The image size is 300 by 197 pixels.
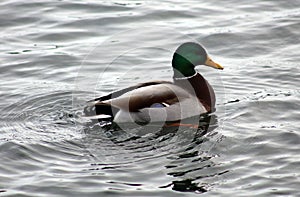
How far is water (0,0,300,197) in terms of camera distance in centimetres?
Result: 773

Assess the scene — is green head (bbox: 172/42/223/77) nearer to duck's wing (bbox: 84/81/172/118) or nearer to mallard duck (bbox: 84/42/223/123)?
mallard duck (bbox: 84/42/223/123)

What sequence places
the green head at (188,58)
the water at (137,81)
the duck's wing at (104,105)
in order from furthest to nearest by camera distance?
the green head at (188,58) → the duck's wing at (104,105) → the water at (137,81)

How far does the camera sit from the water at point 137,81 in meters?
7.73

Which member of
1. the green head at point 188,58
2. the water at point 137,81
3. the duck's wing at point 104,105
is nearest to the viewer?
the water at point 137,81

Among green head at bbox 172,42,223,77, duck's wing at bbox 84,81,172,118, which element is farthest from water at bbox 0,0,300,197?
green head at bbox 172,42,223,77

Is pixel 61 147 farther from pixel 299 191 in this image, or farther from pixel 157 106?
pixel 299 191

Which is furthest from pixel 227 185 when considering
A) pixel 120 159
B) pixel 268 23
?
pixel 268 23

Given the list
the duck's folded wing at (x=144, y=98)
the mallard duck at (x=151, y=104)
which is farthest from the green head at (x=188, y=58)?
the duck's folded wing at (x=144, y=98)

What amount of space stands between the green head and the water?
595 millimetres

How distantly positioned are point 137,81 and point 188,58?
1192 mm

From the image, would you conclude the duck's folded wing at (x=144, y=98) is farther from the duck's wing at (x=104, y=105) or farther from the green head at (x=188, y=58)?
the green head at (x=188, y=58)

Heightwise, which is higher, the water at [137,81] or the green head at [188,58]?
the green head at [188,58]

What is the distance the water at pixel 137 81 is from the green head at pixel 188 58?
1.95 feet

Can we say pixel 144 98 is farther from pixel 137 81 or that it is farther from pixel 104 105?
pixel 137 81
